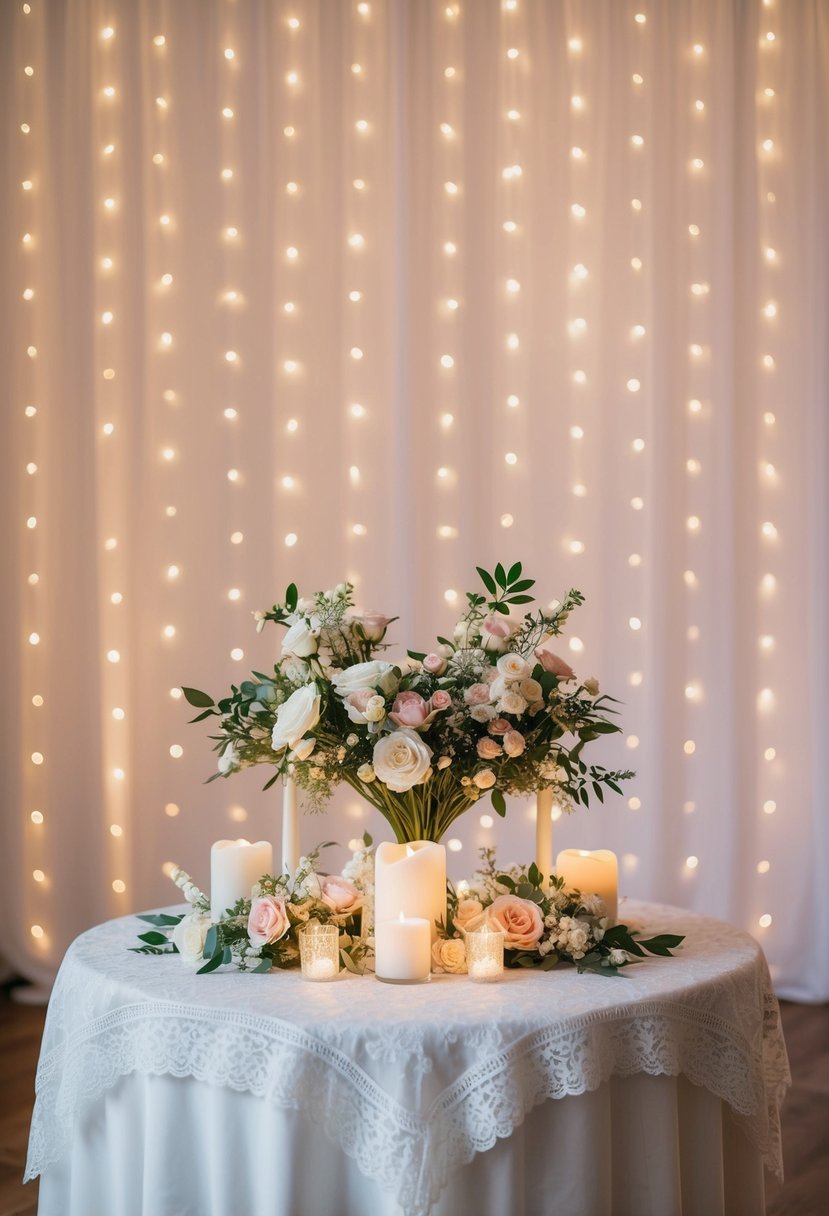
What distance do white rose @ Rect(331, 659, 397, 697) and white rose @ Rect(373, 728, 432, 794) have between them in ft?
0.25

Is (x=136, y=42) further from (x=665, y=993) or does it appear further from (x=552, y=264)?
(x=665, y=993)

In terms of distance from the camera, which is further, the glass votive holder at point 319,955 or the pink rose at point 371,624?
the pink rose at point 371,624

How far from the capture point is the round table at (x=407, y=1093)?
57.0 inches

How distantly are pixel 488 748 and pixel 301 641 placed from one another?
1.04ft

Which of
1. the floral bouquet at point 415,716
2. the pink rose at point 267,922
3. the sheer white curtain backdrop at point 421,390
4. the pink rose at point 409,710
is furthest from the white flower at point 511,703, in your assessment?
the sheer white curtain backdrop at point 421,390

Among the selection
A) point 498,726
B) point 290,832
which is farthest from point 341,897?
point 498,726

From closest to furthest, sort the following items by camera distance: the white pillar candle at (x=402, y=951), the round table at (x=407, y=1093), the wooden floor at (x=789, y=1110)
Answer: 1. the round table at (x=407, y=1093)
2. the white pillar candle at (x=402, y=951)
3. the wooden floor at (x=789, y=1110)

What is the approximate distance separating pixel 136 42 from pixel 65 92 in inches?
10.6

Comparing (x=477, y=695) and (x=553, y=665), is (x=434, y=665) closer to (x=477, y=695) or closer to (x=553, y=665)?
(x=477, y=695)

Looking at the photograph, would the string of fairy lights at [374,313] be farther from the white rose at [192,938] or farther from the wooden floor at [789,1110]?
the white rose at [192,938]

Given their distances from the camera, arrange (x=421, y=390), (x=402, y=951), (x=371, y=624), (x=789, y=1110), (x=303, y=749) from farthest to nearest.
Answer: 1. (x=421, y=390)
2. (x=789, y=1110)
3. (x=371, y=624)
4. (x=303, y=749)
5. (x=402, y=951)

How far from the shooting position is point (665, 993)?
1602 millimetres

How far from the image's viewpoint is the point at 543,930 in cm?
177

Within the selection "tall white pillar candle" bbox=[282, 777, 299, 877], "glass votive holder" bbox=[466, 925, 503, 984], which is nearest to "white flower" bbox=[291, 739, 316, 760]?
"tall white pillar candle" bbox=[282, 777, 299, 877]
